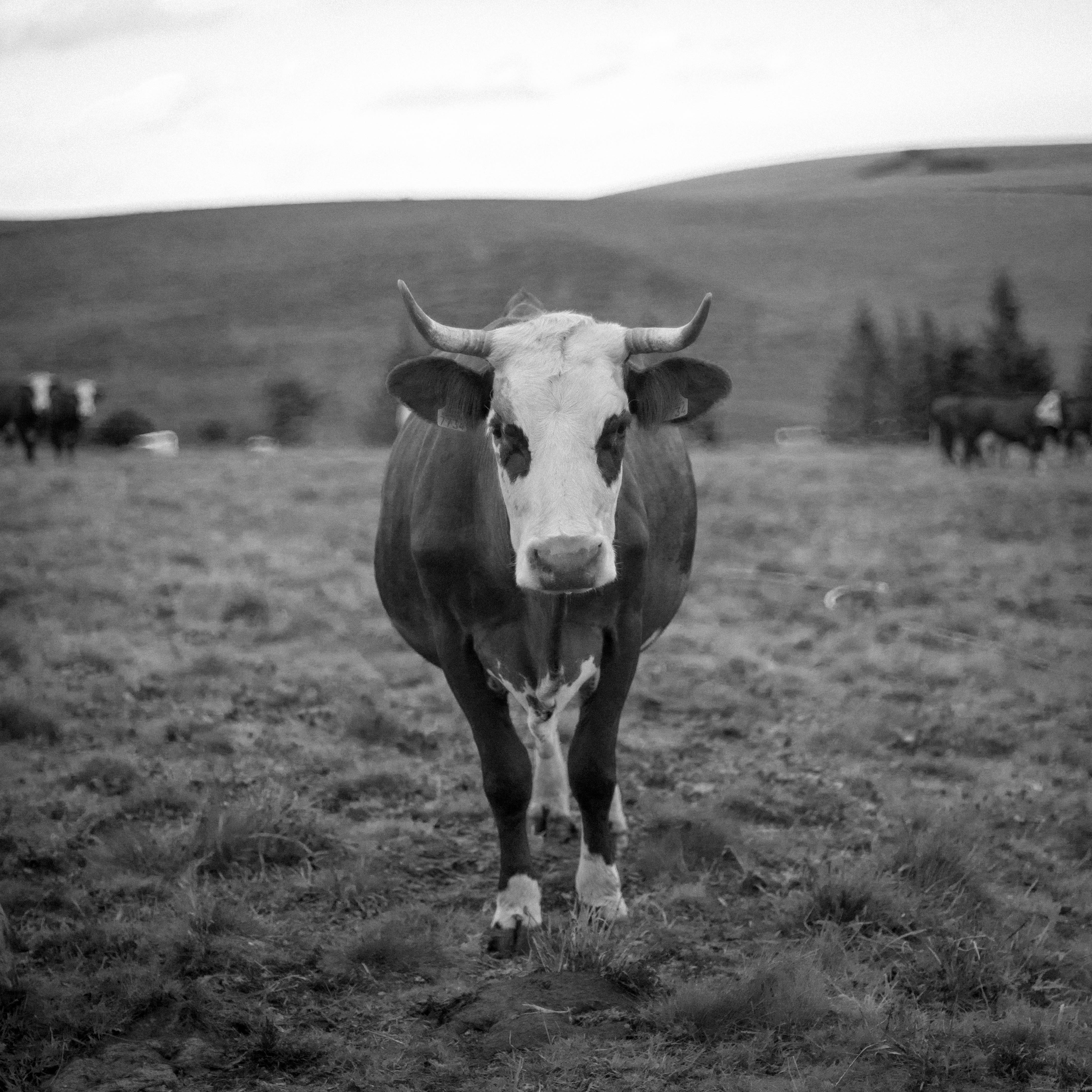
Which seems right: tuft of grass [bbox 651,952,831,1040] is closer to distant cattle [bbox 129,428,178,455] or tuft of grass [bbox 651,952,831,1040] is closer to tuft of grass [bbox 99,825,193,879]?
tuft of grass [bbox 99,825,193,879]

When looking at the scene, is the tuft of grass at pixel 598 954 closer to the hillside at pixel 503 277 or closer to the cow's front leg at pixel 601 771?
the cow's front leg at pixel 601 771

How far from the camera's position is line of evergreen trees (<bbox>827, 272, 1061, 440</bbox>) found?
141ft

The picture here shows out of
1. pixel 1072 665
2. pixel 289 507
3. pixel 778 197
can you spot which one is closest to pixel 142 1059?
pixel 1072 665

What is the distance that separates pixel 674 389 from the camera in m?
4.45

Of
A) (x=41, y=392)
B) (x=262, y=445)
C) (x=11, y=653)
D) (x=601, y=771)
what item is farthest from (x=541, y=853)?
(x=262, y=445)

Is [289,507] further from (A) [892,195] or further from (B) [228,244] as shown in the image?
(B) [228,244]

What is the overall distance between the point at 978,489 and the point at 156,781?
16.7 m

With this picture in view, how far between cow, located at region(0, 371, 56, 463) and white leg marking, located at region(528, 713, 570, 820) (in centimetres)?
2177

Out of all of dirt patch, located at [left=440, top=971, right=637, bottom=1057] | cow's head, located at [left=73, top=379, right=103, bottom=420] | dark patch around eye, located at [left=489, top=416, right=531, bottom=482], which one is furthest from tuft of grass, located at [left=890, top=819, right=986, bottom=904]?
cow's head, located at [left=73, top=379, right=103, bottom=420]

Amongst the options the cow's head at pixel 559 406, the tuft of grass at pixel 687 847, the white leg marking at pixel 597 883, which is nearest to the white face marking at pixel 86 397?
the tuft of grass at pixel 687 847

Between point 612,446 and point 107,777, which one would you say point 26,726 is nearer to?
point 107,777

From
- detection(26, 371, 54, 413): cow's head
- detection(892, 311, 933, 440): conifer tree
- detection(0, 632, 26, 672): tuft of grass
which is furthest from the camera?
detection(892, 311, 933, 440): conifer tree

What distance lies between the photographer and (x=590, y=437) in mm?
3955

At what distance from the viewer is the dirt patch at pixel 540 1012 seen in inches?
144
